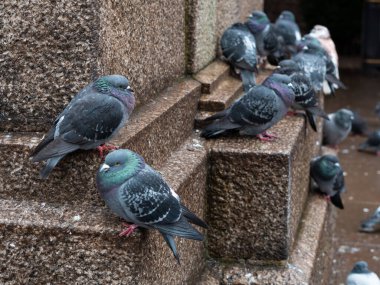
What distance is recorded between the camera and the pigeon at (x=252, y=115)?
12.5 feet

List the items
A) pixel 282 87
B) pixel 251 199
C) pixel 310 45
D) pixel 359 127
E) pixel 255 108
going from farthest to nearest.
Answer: pixel 359 127
pixel 310 45
pixel 282 87
pixel 255 108
pixel 251 199

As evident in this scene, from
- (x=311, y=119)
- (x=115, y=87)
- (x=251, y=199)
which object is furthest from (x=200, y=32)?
(x=115, y=87)

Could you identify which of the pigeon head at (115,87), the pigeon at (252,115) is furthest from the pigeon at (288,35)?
the pigeon head at (115,87)

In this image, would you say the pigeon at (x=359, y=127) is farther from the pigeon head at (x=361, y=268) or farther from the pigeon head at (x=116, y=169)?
the pigeon head at (x=116, y=169)

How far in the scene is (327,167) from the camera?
16.6 feet

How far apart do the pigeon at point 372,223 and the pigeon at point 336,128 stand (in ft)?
4.80

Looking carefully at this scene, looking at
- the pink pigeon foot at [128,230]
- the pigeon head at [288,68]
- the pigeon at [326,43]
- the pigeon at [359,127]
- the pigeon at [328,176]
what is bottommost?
the pigeon at [359,127]

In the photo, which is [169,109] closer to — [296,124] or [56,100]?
[56,100]

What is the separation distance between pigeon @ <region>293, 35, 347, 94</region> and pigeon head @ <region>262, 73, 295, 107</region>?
111cm

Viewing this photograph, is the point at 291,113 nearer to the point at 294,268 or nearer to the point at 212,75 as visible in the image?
the point at 212,75

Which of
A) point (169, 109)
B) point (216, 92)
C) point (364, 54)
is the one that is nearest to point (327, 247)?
point (216, 92)

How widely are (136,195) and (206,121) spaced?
145cm

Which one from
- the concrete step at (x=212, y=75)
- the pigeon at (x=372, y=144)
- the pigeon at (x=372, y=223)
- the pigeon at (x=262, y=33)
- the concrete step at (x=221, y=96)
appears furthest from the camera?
the pigeon at (x=372, y=144)

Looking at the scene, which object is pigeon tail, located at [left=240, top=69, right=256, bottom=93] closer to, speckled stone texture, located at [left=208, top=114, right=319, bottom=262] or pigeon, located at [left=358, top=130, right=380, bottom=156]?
speckled stone texture, located at [left=208, top=114, right=319, bottom=262]
